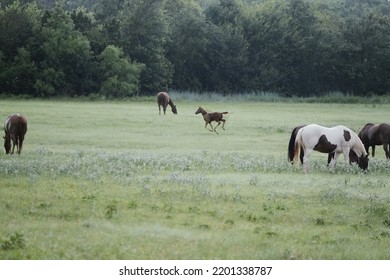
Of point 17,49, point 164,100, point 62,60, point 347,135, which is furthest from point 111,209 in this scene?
point 164,100

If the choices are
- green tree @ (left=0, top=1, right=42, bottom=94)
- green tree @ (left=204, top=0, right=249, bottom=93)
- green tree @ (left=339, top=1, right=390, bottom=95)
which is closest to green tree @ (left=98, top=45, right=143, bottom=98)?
green tree @ (left=0, top=1, right=42, bottom=94)

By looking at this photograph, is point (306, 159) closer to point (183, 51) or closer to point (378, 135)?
point (378, 135)

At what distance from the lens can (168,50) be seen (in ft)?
130

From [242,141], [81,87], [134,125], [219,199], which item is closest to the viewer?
[219,199]

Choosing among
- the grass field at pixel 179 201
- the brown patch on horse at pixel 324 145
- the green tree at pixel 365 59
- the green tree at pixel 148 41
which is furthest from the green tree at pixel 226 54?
the brown patch on horse at pixel 324 145

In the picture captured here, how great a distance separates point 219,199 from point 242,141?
1249 centimetres

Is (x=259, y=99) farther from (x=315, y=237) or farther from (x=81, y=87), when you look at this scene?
(x=315, y=237)

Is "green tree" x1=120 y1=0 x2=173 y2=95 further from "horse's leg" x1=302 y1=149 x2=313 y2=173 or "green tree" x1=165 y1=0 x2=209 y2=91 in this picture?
"horse's leg" x1=302 y1=149 x2=313 y2=173

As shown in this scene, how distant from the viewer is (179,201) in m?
12.8

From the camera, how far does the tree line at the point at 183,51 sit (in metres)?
25.2

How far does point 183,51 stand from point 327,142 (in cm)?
2335

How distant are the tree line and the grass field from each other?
2.17 metres

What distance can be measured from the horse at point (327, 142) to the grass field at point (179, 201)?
1.31 feet
